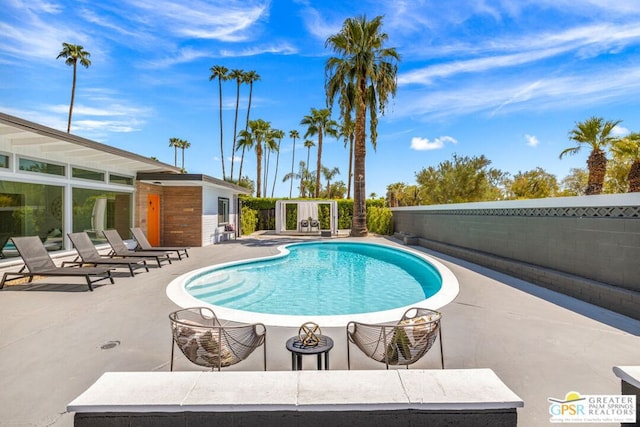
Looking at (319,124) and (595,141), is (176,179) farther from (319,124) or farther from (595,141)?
(319,124)

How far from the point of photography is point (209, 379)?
242 cm

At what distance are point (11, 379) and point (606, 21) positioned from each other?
49.7 ft

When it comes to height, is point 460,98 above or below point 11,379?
above

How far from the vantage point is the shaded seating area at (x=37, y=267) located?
6531 millimetres

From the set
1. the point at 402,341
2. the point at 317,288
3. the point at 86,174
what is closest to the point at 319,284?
the point at 317,288

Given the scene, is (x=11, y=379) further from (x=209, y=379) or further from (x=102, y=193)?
(x=102, y=193)

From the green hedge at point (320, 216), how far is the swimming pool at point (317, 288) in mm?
7979

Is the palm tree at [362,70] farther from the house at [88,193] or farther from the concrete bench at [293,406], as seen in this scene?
the concrete bench at [293,406]

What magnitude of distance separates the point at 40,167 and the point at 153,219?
5500mm

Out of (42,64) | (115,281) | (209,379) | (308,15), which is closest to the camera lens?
(209,379)

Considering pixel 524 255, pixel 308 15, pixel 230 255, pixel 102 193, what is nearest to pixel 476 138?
pixel 308 15

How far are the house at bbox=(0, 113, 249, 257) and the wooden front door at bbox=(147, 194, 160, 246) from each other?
4 cm

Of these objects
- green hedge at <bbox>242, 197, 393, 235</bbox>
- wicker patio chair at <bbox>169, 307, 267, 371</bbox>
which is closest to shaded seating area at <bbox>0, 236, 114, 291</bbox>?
wicker patio chair at <bbox>169, 307, 267, 371</bbox>

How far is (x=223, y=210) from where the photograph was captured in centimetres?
1706
